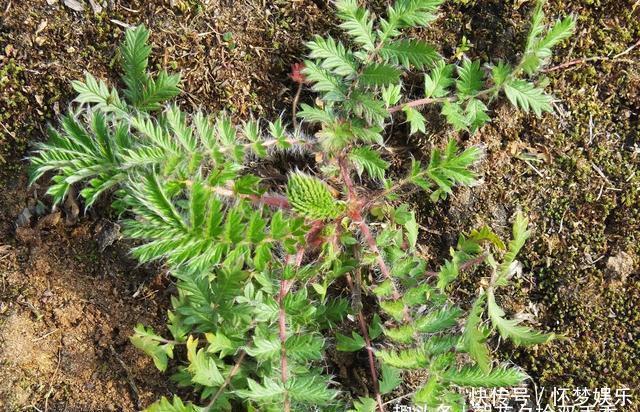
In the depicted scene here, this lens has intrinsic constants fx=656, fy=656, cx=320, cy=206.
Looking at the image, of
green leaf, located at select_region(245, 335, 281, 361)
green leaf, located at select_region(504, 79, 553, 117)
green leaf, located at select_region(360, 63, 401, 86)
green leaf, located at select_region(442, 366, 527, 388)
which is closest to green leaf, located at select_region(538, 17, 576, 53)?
green leaf, located at select_region(504, 79, 553, 117)

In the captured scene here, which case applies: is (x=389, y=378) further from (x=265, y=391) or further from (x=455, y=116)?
(x=455, y=116)

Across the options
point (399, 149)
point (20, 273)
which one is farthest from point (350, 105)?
point (20, 273)

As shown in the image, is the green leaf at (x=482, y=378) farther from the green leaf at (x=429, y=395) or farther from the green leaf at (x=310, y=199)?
the green leaf at (x=310, y=199)

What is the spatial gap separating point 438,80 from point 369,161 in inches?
16.1

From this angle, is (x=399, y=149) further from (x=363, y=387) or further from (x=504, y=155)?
(x=363, y=387)

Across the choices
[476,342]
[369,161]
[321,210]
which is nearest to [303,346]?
[321,210]

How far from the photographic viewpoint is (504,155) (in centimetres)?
271

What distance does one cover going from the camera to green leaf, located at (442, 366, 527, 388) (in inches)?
85.4

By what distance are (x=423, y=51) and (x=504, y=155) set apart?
62cm

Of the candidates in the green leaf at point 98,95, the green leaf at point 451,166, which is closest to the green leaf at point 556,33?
the green leaf at point 451,166

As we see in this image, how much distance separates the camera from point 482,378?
86.1 inches

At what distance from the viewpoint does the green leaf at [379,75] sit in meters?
2.33

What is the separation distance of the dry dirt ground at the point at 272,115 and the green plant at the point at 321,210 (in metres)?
0.12

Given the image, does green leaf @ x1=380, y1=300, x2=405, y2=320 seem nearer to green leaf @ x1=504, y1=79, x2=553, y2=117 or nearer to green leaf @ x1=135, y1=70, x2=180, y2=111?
green leaf @ x1=504, y1=79, x2=553, y2=117
